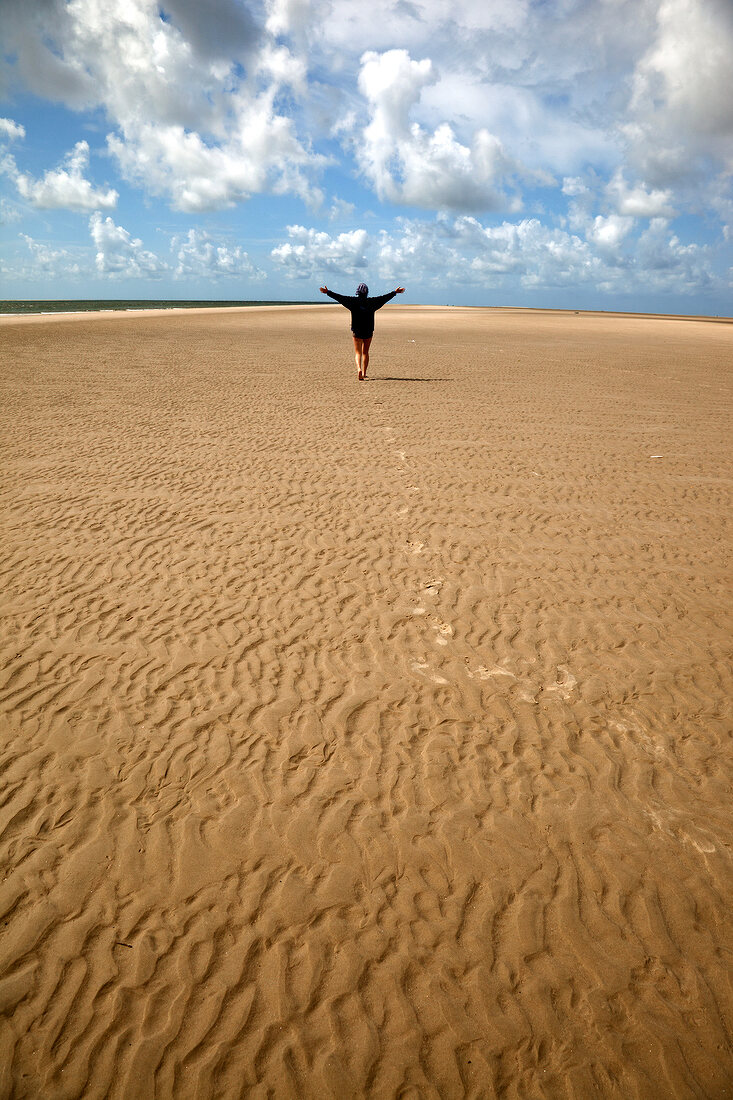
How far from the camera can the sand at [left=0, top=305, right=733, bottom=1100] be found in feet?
10.2

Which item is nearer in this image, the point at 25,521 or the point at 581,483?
the point at 25,521

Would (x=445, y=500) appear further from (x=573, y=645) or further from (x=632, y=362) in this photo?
(x=632, y=362)

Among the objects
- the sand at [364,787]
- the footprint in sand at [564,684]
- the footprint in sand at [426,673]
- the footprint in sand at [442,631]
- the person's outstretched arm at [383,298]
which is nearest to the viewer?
the sand at [364,787]

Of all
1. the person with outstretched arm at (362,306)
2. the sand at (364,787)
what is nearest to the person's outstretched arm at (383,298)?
the person with outstretched arm at (362,306)

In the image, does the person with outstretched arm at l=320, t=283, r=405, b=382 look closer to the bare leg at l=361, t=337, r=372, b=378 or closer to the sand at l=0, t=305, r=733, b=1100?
the bare leg at l=361, t=337, r=372, b=378

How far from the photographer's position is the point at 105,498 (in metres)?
9.42

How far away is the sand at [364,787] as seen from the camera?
3.12 meters

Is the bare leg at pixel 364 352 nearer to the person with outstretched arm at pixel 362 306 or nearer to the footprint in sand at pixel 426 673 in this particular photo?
the person with outstretched arm at pixel 362 306

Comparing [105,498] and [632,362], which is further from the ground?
[632,362]

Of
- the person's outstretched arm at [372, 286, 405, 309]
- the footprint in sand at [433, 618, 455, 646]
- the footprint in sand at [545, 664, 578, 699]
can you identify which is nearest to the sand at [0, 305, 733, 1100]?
the footprint in sand at [545, 664, 578, 699]

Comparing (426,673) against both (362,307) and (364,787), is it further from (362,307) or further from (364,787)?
(362,307)

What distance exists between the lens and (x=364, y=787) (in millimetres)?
4484

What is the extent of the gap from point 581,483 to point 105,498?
A: 8.24 metres

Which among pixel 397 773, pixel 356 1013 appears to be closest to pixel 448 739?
pixel 397 773
